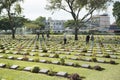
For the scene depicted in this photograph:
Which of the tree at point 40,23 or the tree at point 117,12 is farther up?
the tree at point 117,12

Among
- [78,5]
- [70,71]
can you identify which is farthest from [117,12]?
[70,71]

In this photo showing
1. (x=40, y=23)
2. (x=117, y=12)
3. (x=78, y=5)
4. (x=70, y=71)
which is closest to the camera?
(x=70, y=71)

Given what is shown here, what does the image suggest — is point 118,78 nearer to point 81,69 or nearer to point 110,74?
point 110,74

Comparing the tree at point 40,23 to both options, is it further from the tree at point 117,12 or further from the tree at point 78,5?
the tree at point 78,5

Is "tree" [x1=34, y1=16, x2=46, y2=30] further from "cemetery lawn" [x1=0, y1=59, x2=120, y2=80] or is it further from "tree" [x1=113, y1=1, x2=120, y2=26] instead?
"cemetery lawn" [x1=0, y1=59, x2=120, y2=80]

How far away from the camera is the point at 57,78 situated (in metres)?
11.0

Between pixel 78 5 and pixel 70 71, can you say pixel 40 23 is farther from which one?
pixel 70 71

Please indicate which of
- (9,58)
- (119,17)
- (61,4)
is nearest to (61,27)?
(119,17)

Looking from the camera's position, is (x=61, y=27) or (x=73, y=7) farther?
(x=61, y=27)

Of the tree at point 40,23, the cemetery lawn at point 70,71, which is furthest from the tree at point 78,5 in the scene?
the tree at point 40,23

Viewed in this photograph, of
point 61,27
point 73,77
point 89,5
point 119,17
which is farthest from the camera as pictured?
point 61,27

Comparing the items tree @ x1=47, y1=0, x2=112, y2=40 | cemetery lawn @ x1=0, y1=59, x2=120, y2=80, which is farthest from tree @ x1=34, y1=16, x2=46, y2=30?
cemetery lawn @ x1=0, y1=59, x2=120, y2=80

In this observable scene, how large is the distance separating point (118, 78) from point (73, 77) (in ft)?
6.83

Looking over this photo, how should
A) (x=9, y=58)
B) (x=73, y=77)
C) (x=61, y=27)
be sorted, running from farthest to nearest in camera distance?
(x=61, y=27), (x=9, y=58), (x=73, y=77)
